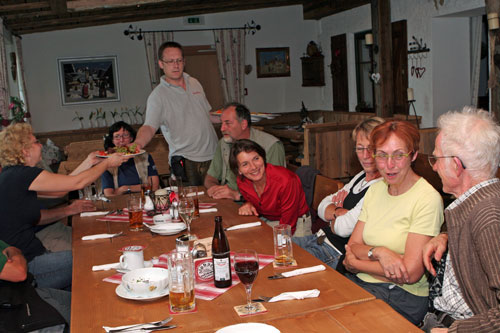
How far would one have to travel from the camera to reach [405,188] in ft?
7.86

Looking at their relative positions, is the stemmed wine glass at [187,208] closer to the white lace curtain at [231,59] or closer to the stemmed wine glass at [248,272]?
the stemmed wine glass at [248,272]

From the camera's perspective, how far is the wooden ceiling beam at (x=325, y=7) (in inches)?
363

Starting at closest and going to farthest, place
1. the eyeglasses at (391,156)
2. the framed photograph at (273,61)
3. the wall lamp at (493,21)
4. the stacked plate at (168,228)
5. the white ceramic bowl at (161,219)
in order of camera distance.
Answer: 1. the eyeglasses at (391,156)
2. the stacked plate at (168,228)
3. the white ceramic bowl at (161,219)
4. the wall lamp at (493,21)
5. the framed photograph at (273,61)

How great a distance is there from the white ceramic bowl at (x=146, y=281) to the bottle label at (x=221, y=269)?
18cm

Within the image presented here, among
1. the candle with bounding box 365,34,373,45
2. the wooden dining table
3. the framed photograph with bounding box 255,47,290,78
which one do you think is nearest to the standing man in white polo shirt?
the wooden dining table

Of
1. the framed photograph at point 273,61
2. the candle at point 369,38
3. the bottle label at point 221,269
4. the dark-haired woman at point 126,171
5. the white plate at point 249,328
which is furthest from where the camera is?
the framed photograph at point 273,61

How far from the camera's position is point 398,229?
93.1 inches

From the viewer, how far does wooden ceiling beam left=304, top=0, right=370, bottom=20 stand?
9211 millimetres

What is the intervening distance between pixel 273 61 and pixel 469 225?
9.63m

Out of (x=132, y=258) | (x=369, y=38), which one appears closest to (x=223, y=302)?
(x=132, y=258)

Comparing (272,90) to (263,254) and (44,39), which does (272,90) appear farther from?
(263,254)

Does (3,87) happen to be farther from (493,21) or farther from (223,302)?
(223,302)

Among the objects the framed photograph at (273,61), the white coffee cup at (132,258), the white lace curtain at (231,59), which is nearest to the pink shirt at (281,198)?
the white coffee cup at (132,258)

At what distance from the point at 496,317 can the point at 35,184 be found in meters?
2.56
